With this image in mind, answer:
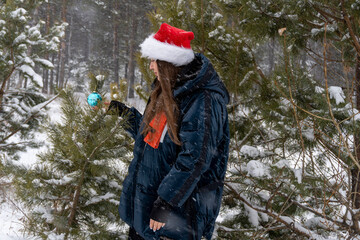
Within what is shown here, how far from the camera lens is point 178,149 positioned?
1.77 meters

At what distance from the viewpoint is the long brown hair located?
1723mm

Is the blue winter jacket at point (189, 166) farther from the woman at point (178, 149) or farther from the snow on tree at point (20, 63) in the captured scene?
the snow on tree at point (20, 63)

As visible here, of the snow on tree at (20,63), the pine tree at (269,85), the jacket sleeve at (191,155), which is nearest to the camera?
the jacket sleeve at (191,155)

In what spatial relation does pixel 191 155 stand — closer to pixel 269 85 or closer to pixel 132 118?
pixel 132 118

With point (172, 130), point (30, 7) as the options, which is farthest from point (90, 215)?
point (30, 7)

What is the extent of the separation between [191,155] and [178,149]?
0.67 ft

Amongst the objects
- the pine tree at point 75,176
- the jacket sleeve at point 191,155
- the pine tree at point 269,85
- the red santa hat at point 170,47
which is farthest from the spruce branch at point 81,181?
the pine tree at point 269,85

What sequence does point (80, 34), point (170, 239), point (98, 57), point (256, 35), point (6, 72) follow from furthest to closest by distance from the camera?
point (80, 34), point (98, 57), point (6, 72), point (256, 35), point (170, 239)

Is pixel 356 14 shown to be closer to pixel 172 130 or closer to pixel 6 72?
pixel 172 130

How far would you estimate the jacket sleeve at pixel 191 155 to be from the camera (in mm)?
1574

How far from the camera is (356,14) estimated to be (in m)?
2.50

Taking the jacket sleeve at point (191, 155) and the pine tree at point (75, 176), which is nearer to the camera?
the jacket sleeve at point (191, 155)

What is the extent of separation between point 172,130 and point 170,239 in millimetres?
639

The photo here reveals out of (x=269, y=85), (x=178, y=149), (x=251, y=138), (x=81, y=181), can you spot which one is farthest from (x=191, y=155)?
(x=251, y=138)
